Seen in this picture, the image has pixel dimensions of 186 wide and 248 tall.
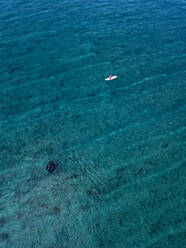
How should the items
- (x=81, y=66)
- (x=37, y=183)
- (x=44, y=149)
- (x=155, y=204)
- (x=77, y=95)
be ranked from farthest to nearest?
1. (x=81, y=66)
2. (x=77, y=95)
3. (x=44, y=149)
4. (x=37, y=183)
5. (x=155, y=204)

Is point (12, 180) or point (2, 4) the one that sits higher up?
point (2, 4)

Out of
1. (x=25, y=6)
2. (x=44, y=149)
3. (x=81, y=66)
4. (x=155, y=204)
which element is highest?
(x=25, y=6)

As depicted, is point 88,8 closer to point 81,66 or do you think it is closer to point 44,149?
point 81,66

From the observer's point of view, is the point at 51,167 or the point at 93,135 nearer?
the point at 51,167

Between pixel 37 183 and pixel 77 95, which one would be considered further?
pixel 77 95

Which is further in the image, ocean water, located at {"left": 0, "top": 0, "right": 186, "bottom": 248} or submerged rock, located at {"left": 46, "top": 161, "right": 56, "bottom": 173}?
submerged rock, located at {"left": 46, "top": 161, "right": 56, "bottom": 173}

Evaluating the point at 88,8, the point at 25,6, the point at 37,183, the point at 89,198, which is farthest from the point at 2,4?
the point at 89,198

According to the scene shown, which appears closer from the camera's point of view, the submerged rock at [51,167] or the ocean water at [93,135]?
the ocean water at [93,135]

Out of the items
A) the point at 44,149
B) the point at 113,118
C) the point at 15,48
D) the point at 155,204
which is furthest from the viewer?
the point at 15,48
